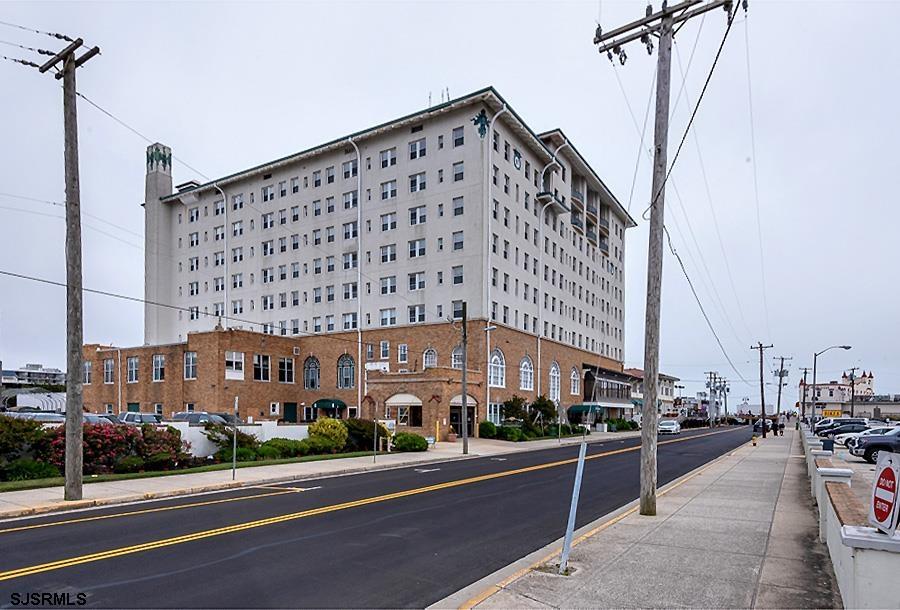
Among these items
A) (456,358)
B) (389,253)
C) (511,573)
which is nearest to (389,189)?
(389,253)

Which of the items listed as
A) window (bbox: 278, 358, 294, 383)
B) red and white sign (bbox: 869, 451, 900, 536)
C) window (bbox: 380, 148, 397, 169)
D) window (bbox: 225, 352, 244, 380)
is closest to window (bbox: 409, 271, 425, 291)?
window (bbox: 380, 148, 397, 169)

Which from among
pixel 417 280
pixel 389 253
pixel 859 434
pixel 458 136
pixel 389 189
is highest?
pixel 458 136

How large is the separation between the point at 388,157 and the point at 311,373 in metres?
20.7

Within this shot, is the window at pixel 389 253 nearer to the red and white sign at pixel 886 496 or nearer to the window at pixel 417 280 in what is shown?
the window at pixel 417 280

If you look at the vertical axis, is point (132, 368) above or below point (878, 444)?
above

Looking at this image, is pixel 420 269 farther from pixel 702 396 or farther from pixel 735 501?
pixel 702 396

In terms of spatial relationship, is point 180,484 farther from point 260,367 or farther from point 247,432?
point 260,367

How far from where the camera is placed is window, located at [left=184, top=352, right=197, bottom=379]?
51.8 m

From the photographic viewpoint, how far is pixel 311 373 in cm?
5862

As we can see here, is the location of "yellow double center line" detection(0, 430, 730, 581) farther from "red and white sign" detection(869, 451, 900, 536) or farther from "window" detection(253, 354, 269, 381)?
"window" detection(253, 354, 269, 381)

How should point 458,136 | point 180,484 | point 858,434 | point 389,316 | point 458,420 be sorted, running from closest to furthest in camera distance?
point 180,484
point 858,434
point 458,420
point 458,136
point 389,316

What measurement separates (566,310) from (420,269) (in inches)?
791

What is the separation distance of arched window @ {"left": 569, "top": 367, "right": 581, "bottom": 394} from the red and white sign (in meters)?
61.2

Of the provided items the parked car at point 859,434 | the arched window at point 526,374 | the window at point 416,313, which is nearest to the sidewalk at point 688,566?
the parked car at point 859,434
